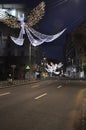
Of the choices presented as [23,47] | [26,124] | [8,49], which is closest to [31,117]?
[26,124]

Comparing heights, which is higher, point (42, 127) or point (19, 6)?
point (19, 6)

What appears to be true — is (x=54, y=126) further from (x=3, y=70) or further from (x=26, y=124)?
(x=3, y=70)

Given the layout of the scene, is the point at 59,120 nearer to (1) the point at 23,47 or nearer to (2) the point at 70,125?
(2) the point at 70,125

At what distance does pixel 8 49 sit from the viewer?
285ft

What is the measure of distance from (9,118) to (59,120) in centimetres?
181

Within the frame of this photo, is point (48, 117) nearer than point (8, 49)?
Yes

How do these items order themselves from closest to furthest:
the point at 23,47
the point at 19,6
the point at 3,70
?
the point at 3,70 < the point at 23,47 < the point at 19,6

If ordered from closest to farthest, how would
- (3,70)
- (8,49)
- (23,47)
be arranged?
(3,70)
(8,49)
(23,47)

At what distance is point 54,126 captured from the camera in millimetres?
10703

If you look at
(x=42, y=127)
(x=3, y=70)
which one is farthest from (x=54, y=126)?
(x=3, y=70)

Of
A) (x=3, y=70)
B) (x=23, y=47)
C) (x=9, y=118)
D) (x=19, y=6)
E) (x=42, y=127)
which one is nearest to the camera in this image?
(x=42, y=127)

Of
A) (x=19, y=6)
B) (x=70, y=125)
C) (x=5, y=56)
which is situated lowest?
(x=70, y=125)

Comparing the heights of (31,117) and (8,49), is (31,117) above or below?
below

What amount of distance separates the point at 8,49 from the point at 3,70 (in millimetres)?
7782
